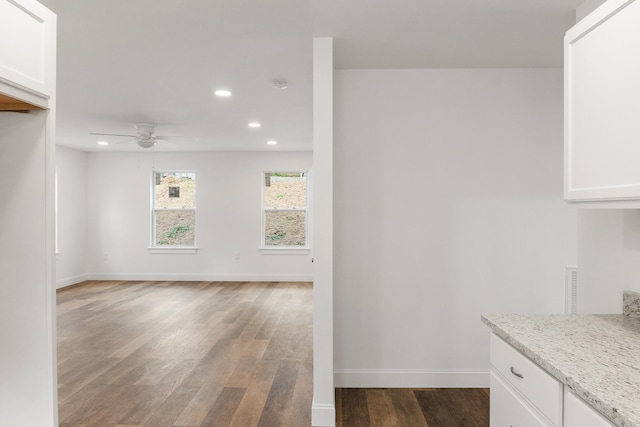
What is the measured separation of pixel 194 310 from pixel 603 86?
547 cm

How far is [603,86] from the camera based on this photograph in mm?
1631

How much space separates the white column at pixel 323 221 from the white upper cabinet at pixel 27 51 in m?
1.55

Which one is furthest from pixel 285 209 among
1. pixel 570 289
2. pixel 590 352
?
pixel 590 352

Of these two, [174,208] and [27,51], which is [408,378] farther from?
[174,208]

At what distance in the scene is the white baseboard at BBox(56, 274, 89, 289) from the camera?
7.53 m

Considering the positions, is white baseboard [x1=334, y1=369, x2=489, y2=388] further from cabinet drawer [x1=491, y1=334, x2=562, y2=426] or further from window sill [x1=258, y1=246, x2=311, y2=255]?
window sill [x1=258, y1=246, x2=311, y2=255]

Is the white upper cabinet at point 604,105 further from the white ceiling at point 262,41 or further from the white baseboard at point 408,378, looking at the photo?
the white baseboard at point 408,378

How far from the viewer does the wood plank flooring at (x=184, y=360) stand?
285 centimetres

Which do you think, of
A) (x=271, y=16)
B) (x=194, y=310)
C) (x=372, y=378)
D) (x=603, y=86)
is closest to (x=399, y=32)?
(x=271, y=16)

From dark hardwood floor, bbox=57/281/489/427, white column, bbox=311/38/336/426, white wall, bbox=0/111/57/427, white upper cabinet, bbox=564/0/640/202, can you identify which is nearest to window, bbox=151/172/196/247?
dark hardwood floor, bbox=57/281/489/427

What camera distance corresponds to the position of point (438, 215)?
3281mm

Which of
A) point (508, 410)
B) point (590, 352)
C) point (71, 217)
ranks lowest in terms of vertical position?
point (508, 410)

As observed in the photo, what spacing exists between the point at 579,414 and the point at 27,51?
2021 millimetres

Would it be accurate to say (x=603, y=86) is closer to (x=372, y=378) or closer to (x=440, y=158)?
(x=440, y=158)
